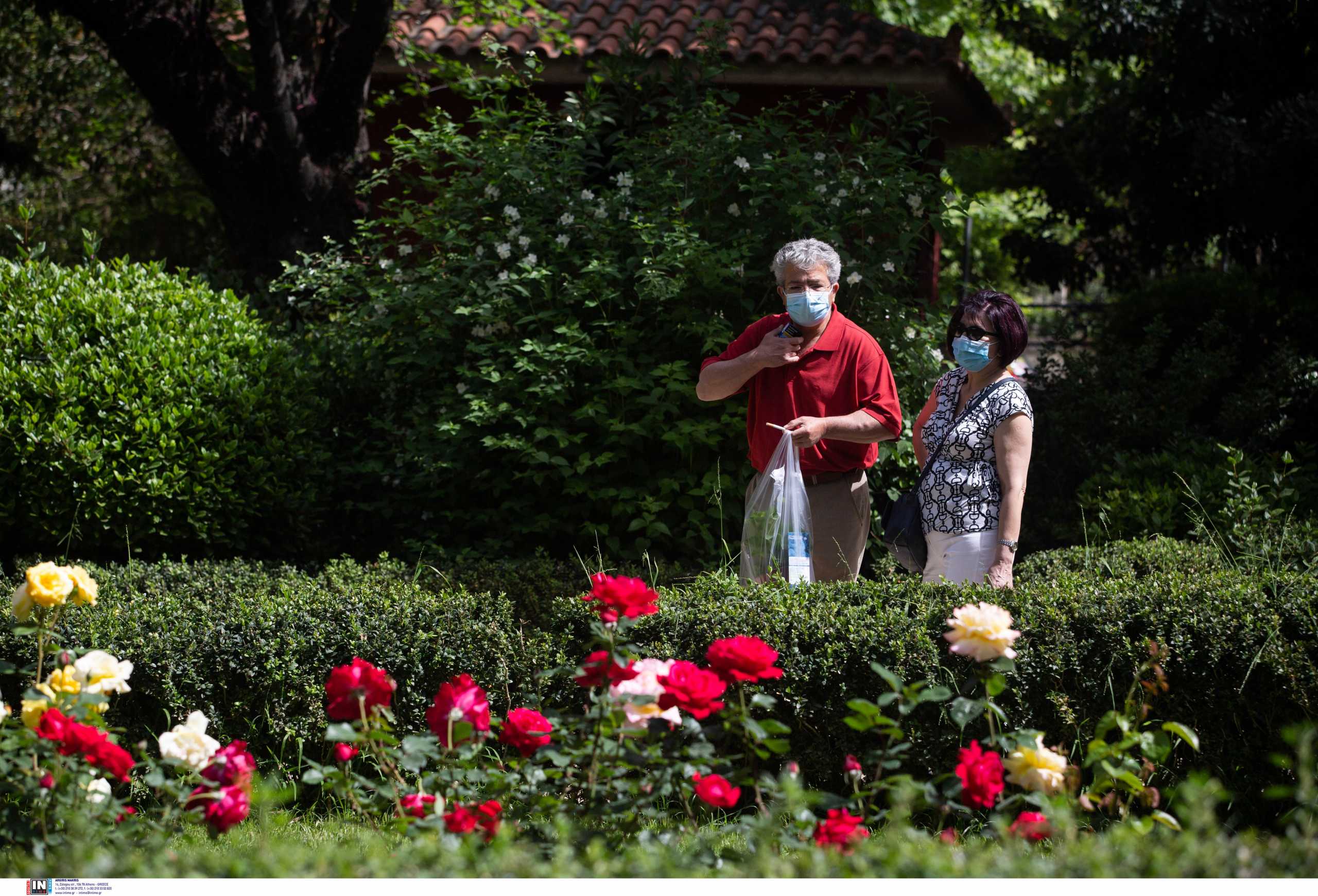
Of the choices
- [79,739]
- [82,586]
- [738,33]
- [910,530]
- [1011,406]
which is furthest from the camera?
[738,33]

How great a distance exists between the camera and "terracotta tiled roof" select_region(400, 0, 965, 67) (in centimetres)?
982

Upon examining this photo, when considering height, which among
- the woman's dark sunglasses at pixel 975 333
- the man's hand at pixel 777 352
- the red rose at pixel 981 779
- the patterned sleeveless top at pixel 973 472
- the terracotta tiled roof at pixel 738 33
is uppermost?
the terracotta tiled roof at pixel 738 33

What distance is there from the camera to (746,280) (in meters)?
5.68

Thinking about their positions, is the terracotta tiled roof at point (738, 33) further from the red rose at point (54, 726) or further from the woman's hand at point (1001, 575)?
the red rose at point (54, 726)

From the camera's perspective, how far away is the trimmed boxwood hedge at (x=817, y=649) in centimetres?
347

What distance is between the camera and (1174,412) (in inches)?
277

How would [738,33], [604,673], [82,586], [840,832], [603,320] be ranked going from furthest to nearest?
[738,33] < [603,320] < [82,586] < [604,673] < [840,832]

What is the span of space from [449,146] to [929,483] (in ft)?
11.3

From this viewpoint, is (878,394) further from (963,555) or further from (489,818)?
(489,818)

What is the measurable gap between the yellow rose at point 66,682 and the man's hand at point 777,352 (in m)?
2.27

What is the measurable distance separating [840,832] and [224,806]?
1.13 metres

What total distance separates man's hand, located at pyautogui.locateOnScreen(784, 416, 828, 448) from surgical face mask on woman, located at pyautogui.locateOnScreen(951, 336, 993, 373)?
1.60ft

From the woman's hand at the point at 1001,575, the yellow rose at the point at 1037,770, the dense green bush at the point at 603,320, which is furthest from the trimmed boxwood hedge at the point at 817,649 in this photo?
the dense green bush at the point at 603,320

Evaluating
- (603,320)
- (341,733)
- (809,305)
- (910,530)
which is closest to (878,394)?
(809,305)
